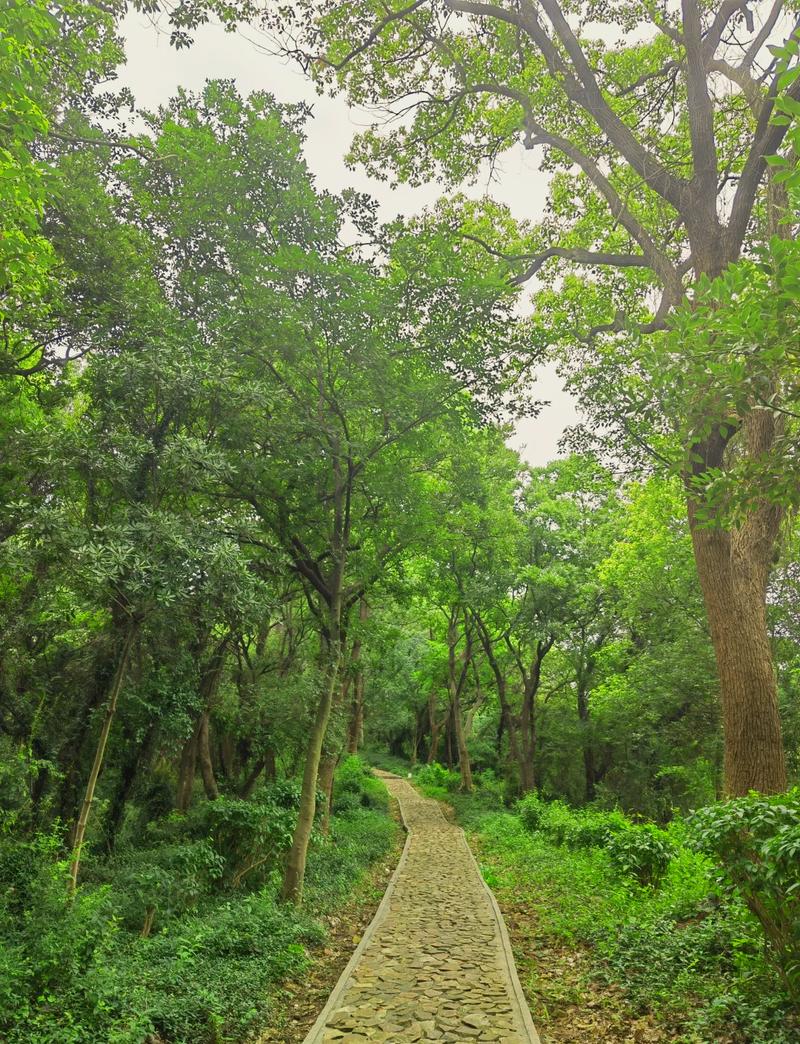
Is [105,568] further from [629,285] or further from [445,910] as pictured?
[629,285]

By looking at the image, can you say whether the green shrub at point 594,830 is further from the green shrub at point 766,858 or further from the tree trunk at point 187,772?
the tree trunk at point 187,772

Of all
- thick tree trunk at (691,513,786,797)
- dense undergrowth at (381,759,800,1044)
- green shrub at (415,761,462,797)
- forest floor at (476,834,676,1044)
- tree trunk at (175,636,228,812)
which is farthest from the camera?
green shrub at (415,761,462,797)

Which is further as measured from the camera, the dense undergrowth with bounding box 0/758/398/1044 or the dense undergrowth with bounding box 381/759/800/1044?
the dense undergrowth with bounding box 0/758/398/1044

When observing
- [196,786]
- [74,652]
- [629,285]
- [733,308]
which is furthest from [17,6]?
[196,786]

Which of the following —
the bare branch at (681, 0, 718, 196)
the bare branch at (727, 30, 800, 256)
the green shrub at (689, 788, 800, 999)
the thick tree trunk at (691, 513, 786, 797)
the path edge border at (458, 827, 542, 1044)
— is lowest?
the path edge border at (458, 827, 542, 1044)

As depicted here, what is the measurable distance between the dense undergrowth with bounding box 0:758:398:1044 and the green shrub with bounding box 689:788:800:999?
4123 mm

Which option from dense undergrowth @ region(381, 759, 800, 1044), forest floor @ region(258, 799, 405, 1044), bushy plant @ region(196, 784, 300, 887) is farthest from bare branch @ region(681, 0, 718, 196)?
bushy plant @ region(196, 784, 300, 887)

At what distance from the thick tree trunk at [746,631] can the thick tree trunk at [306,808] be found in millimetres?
5431

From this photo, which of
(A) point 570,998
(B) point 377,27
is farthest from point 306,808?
Answer: (B) point 377,27

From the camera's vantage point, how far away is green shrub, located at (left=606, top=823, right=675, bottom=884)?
8453 millimetres

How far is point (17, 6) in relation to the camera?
430 centimetres

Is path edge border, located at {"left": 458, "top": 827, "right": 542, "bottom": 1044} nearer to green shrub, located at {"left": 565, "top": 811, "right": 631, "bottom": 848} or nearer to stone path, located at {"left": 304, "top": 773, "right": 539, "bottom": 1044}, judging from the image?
stone path, located at {"left": 304, "top": 773, "right": 539, "bottom": 1044}

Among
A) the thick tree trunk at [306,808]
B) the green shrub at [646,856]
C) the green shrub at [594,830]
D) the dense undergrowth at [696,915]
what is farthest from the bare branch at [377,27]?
the green shrub at [594,830]

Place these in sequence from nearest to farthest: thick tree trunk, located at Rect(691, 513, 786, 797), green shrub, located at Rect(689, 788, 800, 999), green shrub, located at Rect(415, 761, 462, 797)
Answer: green shrub, located at Rect(689, 788, 800, 999) → thick tree trunk, located at Rect(691, 513, 786, 797) → green shrub, located at Rect(415, 761, 462, 797)
